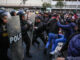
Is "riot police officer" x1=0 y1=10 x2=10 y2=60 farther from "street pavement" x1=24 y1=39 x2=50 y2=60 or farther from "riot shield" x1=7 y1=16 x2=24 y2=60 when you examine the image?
"street pavement" x1=24 y1=39 x2=50 y2=60

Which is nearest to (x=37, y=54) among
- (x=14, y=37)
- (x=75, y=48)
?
(x=14, y=37)

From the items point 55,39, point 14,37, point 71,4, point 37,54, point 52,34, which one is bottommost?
point 71,4

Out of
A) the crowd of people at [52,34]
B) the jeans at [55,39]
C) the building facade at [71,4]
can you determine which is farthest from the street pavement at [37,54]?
the building facade at [71,4]

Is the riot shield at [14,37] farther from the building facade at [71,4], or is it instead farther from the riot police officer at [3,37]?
the building facade at [71,4]

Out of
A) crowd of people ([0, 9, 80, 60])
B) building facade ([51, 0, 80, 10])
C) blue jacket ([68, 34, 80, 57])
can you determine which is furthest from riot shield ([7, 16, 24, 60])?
building facade ([51, 0, 80, 10])

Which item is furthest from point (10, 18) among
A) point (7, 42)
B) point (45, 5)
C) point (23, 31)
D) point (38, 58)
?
point (45, 5)

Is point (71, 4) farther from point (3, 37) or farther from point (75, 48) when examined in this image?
point (75, 48)

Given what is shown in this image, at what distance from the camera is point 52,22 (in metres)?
6.34

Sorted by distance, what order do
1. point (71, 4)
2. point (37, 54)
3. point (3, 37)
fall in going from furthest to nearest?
point (71, 4), point (37, 54), point (3, 37)

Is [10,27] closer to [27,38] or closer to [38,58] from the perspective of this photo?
[27,38]

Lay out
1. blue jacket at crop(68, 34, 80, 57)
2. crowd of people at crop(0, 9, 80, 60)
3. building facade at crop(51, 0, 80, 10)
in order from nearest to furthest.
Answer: blue jacket at crop(68, 34, 80, 57) → crowd of people at crop(0, 9, 80, 60) → building facade at crop(51, 0, 80, 10)

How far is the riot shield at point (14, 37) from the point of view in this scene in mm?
3500

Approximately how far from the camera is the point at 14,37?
11.7 feet

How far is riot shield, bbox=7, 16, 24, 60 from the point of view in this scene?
3.50 m
